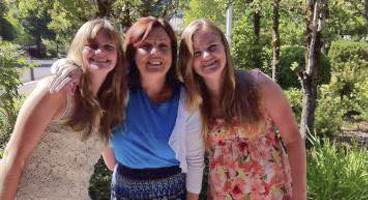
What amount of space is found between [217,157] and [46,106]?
101 cm

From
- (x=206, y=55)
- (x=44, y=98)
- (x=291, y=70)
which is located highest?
(x=206, y=55)

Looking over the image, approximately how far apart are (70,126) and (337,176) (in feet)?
9.68

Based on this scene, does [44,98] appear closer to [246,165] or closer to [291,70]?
[246,165]

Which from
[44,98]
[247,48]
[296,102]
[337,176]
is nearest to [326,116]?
[296,102]

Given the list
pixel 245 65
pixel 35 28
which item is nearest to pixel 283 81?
pixel 245 65

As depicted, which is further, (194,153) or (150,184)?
(194,153)

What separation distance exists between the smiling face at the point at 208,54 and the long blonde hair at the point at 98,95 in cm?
41

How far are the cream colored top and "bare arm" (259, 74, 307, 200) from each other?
0.96 m

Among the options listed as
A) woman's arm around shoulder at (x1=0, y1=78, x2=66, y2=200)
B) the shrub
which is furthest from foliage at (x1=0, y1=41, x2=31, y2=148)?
the shrub

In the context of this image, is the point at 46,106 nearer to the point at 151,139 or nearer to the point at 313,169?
the point at 151,139

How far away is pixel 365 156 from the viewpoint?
4617 millimetres

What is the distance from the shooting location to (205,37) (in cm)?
244

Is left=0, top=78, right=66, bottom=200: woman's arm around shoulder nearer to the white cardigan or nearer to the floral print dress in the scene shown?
the white cardigan

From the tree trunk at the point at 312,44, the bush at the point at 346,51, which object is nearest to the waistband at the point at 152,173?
the tree trunk at the point at 312,44
